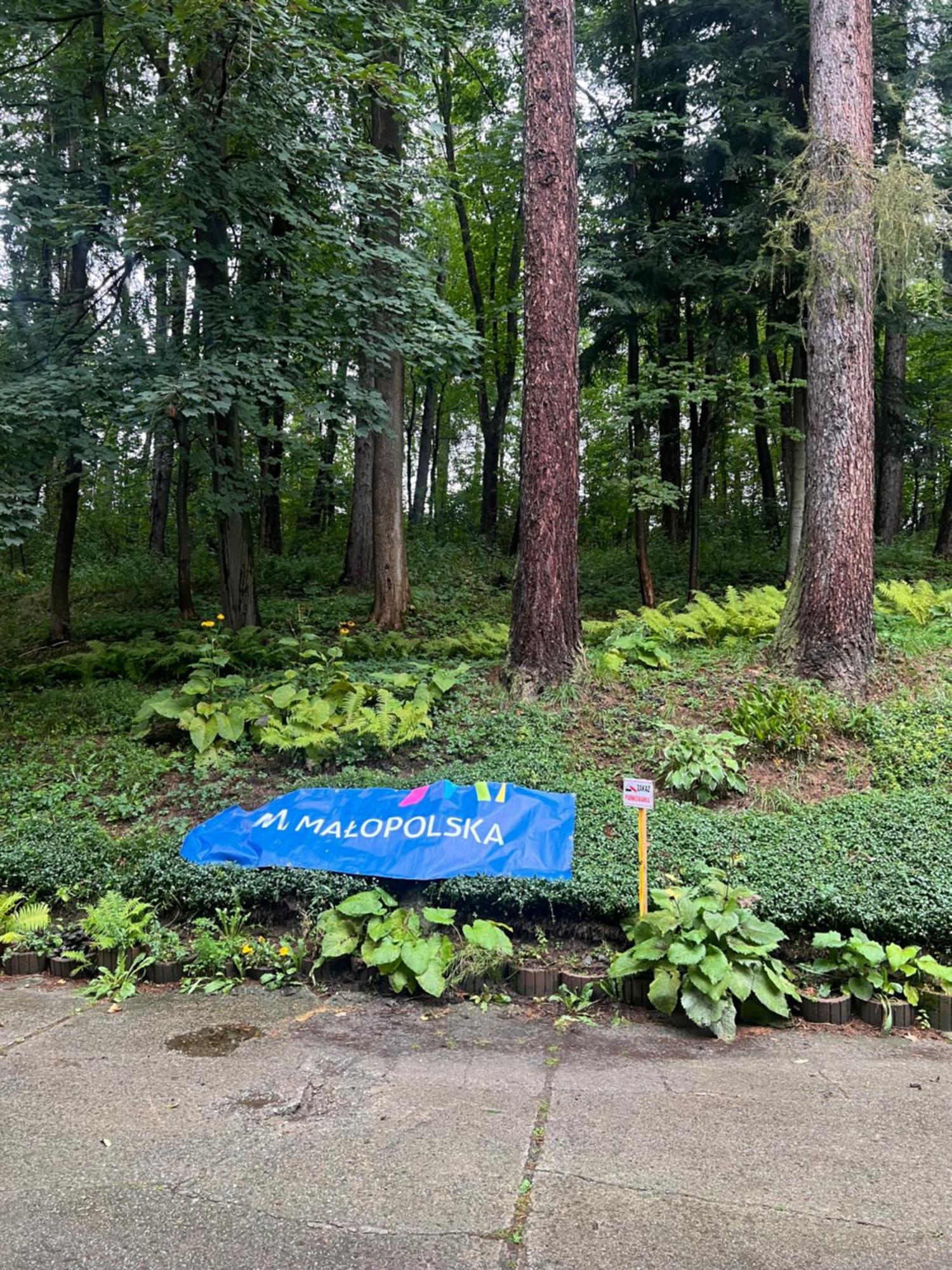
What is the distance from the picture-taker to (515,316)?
59.5 feet

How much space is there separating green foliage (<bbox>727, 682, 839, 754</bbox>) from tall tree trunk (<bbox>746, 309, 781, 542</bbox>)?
7.02 meters

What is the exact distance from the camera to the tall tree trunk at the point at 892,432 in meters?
11.6

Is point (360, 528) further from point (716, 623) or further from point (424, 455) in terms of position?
point (424, 455)

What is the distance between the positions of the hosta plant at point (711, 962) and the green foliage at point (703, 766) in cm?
128

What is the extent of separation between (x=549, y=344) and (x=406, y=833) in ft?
13.6

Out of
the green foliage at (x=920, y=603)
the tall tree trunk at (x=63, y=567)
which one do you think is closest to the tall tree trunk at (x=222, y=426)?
the tall tree trunk at (x=63, y=567)

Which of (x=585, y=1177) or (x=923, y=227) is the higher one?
(x=923, y=227)

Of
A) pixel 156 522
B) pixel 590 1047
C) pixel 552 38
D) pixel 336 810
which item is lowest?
pixel 590 1047

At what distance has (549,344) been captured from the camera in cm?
618

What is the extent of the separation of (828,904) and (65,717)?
21.4ft

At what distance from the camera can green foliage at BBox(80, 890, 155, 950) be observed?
3.84 metres

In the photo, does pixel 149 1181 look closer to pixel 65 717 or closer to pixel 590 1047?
pixel 590 1047

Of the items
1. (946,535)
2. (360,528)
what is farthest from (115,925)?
(946,535)

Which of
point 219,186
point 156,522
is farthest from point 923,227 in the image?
point 156,522
